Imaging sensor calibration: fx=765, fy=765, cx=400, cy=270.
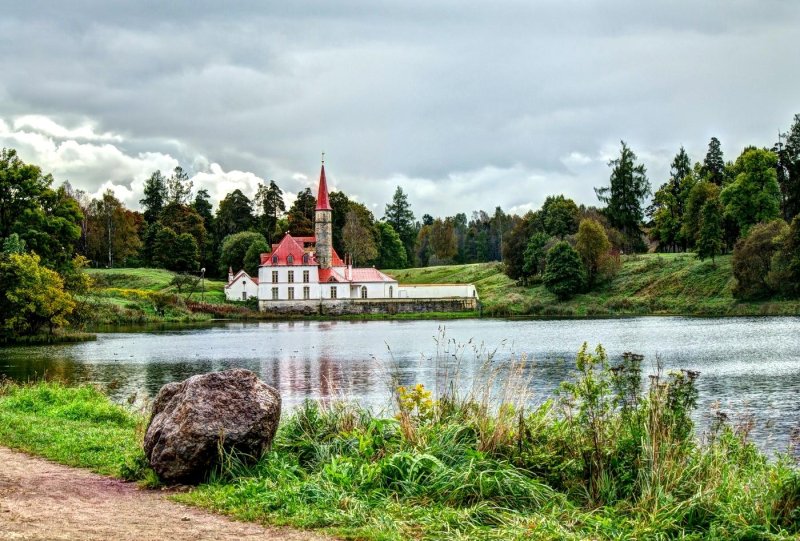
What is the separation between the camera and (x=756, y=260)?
63.4 m

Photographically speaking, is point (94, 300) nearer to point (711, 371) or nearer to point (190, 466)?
point (711, 371)

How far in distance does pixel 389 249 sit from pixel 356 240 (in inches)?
788

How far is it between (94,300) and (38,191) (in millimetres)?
16061

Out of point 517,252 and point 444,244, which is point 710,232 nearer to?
point 517,252

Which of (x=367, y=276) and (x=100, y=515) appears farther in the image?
(x=367, y=276)

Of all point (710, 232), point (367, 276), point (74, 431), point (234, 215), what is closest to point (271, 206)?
point (234, 215)

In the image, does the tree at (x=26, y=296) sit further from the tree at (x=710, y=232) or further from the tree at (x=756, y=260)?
the tree at (x=710, y=232)

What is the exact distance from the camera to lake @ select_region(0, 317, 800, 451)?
68.5 ft

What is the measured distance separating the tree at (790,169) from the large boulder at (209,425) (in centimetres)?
8559

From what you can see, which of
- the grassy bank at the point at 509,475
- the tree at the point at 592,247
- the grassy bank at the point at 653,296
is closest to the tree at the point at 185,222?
the grassy bank at the point at 653,296

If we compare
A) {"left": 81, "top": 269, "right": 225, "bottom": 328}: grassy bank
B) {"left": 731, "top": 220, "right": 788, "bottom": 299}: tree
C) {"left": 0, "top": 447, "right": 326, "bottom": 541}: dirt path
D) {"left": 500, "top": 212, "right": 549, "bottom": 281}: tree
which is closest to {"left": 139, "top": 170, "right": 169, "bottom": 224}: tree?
{"left": 81, "top": 269, "right": 225, "bottom": 328}: grassy bank

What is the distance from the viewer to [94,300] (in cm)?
7019

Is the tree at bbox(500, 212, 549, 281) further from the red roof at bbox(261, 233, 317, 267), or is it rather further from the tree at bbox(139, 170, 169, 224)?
the tree at bbox(139, 170, 169, 224)

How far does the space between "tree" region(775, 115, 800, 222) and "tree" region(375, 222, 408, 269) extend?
60.8 metres
